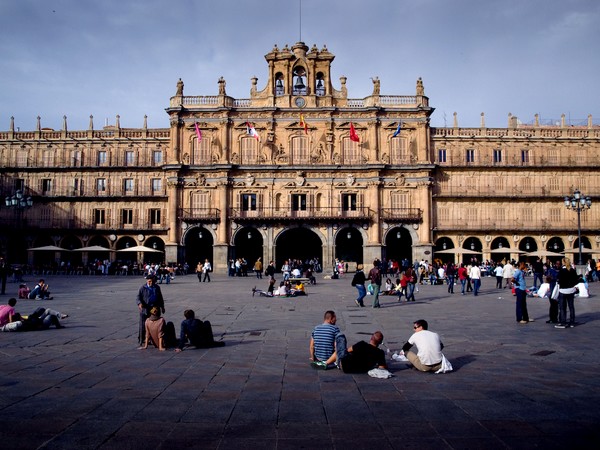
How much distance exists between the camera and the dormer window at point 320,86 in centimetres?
4538

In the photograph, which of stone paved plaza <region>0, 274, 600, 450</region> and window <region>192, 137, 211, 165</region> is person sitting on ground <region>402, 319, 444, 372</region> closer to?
stone paved plaza <region>0, 274, 600, 450</region>

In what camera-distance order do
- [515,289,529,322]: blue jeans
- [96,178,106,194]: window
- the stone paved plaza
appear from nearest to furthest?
the stone paved plaza → [515,289,529,322]: blue jeans → [96,178,106,194]: window

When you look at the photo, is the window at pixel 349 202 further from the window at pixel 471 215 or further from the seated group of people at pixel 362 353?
the seated group of people at pixel 362 353

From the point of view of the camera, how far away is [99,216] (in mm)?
47219

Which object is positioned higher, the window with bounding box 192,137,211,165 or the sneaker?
the window with bounding box 192,137,211,165

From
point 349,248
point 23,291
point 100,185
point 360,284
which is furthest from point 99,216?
point 360,284

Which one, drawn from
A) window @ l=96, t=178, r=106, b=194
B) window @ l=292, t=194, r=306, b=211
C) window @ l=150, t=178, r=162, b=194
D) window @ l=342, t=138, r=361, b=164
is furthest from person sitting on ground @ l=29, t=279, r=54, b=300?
window @ l=96, t=178, r=106, b=194

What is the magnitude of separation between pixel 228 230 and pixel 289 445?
39.1 meters

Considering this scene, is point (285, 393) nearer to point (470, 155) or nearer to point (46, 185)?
point (470, 155)

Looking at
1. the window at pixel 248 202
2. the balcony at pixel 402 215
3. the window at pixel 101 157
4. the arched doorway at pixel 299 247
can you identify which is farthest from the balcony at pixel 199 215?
the balcony at pixel 402 215

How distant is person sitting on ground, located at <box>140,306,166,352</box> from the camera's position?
10273mm

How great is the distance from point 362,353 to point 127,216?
4226 cm

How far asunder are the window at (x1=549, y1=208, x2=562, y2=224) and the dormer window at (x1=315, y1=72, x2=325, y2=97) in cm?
2256

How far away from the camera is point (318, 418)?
19.8ft
